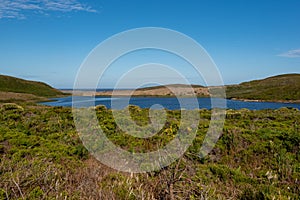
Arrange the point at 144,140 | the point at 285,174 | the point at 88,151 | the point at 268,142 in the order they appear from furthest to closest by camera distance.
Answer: the point at 144,140 → the point at 268,142 → the point at 88,151 → the point at 285,174

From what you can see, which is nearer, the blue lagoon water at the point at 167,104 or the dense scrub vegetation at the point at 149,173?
the dense scrub vegetation at the point at 149,173

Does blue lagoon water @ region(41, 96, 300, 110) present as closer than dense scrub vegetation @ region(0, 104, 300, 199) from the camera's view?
No

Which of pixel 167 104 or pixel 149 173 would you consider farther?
pixel 167 104

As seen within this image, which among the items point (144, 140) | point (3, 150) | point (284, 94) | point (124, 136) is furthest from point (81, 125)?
point (284, 94)

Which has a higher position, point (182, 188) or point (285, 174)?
point (182, 188)

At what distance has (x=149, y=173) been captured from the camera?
16.6 ft

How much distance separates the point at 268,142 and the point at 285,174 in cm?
306

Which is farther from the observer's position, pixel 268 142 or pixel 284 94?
pixel 284 94

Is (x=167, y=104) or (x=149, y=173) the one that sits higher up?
(x=149, y=173)

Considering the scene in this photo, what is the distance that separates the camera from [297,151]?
762 cm

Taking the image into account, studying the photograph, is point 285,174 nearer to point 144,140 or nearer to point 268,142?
point 268,142

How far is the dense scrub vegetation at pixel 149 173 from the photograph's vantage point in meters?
3.46

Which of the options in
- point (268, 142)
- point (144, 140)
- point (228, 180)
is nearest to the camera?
point (228, 180)

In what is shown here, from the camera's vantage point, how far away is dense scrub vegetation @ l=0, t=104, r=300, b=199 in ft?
11.4
